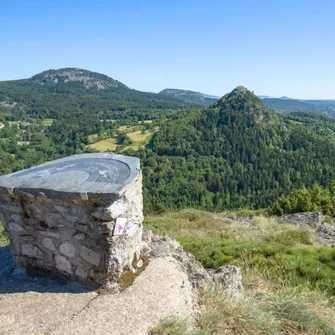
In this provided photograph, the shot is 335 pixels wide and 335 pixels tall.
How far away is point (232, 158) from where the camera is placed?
110188 millimetres

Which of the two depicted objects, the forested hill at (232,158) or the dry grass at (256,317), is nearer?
→ the dry grass at (256,317)

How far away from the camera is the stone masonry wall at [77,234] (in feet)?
17.1

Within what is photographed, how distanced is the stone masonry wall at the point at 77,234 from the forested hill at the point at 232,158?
62615 millimetres

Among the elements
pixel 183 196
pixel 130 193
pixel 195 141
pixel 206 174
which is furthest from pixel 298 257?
pixel 195 141

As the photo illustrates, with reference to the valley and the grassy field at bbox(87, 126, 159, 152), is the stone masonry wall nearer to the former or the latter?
the valley

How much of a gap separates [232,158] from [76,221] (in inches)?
4243

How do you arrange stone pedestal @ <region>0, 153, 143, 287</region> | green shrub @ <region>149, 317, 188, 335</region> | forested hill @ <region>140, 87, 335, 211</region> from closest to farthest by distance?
1. green shrub @ <region>149, 317, 188, 335</region>
2. stone pedestal @ <region>0, 153, 143, 287</region>
3. forested hill @ <region>140, 87, 335, 211</region>

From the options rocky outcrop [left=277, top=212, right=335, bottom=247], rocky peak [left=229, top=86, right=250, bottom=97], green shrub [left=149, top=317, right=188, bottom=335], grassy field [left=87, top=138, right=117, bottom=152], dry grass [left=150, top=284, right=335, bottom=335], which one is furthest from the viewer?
rocky peak [left=229, top=86, right=250, bottom=97]

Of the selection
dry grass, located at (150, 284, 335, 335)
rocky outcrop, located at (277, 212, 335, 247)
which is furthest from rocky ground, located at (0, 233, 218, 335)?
rocky outcrop, located at (277, 212, 335, 247)

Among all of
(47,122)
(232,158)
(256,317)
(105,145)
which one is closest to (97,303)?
(256,317)

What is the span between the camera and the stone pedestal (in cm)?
515

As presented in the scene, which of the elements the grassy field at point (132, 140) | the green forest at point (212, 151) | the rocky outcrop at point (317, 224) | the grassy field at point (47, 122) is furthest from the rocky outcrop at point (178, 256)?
the grassy field at point (47, 122)

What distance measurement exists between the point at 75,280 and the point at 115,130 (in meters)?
134

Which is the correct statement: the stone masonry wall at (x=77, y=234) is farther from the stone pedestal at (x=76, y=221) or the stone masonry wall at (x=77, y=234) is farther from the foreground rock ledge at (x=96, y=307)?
the foreground rock ledge at (x=96, y=307)
